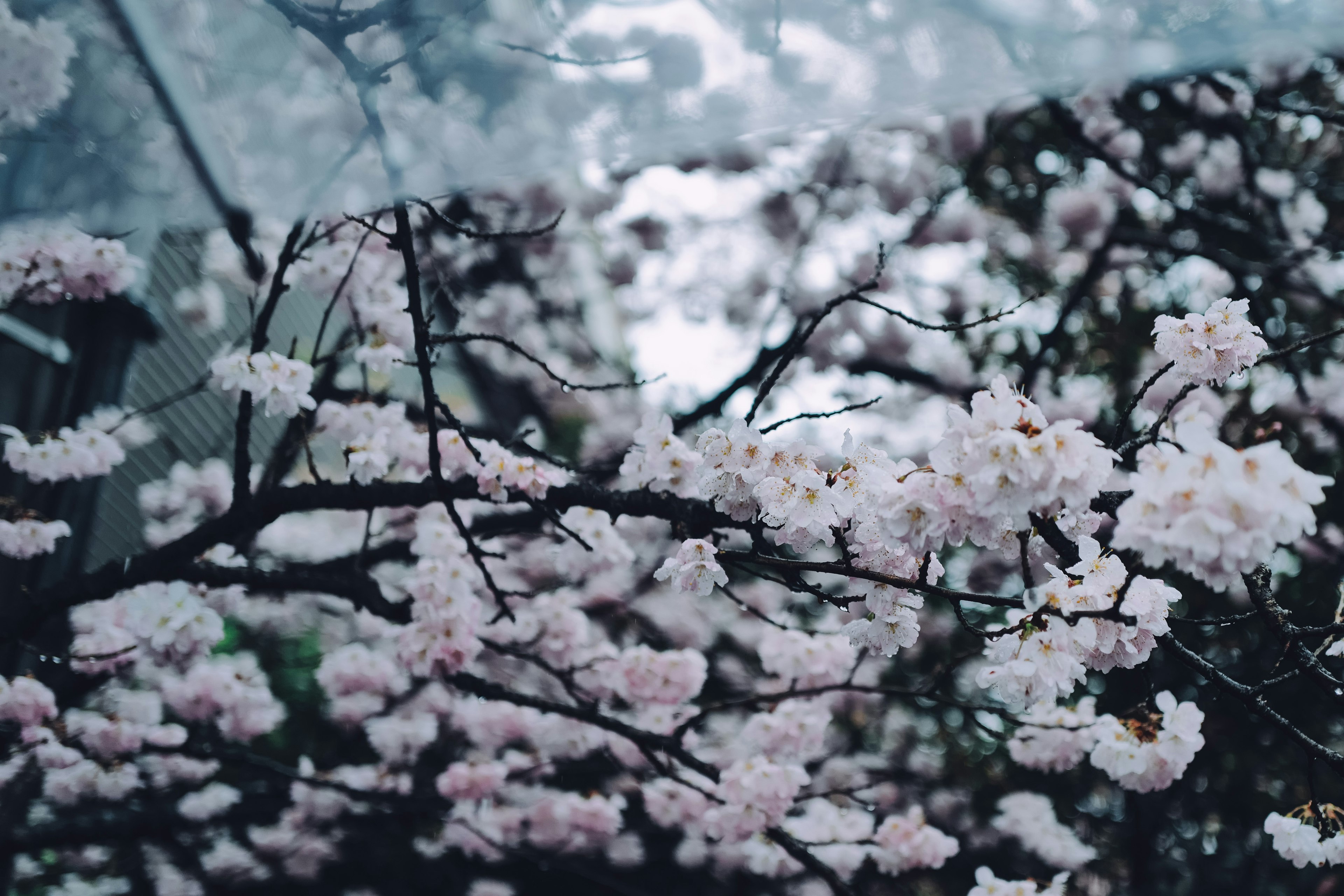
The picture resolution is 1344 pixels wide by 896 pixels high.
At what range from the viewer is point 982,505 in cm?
117

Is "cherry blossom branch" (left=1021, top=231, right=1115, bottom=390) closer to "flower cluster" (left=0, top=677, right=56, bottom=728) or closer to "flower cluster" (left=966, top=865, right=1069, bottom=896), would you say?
"flower cluster" (left=966, top=865, right=1069, bottom=896)

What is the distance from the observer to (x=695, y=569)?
1.60 m

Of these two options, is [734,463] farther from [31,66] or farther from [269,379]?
[31,66]


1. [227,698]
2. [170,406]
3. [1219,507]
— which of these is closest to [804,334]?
[1219,507]

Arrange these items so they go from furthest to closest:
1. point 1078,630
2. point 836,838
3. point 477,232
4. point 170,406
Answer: point 170,406
point 836,838
point 477,232
point 1078,630

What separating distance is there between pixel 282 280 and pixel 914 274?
5.24m

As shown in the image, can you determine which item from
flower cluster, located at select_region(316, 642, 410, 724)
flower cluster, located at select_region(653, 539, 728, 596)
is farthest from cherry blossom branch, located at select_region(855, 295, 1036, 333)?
flower cluster, located at select_region(316, 642, 410, 724)

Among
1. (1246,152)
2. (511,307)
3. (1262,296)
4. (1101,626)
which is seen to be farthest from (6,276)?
(1262,296)

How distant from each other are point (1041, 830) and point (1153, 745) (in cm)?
219

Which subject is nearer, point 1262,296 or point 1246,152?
point 1246,152

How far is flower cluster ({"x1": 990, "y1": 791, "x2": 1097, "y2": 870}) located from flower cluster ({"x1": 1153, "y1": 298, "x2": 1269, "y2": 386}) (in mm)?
2844

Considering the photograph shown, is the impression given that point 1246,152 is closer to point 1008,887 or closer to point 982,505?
point 1008,887

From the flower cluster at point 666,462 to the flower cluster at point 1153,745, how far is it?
1.19 metres

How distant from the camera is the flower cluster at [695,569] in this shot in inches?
62.7
